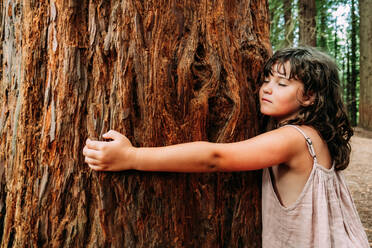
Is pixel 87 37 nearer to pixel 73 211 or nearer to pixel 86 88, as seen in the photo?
pixel 86 88

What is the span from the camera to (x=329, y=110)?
1674 millimetres

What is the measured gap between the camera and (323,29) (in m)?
12.5

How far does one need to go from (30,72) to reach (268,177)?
141cm

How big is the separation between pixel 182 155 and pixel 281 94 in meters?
0.69

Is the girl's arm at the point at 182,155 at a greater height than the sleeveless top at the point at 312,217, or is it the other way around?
the girl's arm at the point at 182,155

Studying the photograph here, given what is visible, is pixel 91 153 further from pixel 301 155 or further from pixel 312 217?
pixel 312 217

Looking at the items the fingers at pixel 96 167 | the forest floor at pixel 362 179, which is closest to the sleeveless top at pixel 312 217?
the fingers at pixel 96 167

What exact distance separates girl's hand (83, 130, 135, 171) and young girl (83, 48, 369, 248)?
2cm

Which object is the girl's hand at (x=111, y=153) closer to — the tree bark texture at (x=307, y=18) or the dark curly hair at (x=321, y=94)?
the dark curly hair at (x=321, y=94)

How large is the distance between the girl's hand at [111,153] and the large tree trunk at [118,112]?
0.18ft

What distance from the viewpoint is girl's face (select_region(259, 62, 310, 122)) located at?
156 cm

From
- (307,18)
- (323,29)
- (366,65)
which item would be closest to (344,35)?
(323,29)

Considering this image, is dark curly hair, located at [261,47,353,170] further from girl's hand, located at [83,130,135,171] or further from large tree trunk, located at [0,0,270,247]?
girl's hand, located at [83,130,135,171]

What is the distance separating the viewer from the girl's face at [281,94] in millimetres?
1563
